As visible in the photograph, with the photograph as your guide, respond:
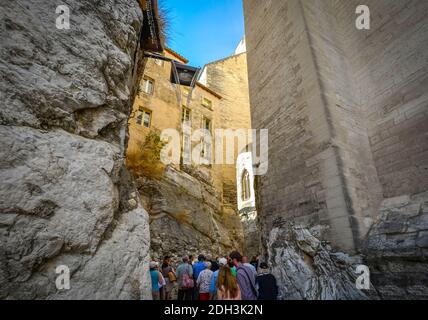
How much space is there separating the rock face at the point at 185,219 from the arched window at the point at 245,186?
2.39 metres

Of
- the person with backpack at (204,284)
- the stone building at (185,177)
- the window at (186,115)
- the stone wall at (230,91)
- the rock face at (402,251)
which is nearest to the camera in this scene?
the rock face at (402,251)

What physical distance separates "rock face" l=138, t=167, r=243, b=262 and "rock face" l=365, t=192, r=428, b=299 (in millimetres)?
7369

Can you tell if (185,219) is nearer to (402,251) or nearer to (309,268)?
(309,268)

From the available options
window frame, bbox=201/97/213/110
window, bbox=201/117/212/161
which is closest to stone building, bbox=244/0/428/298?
window, bbox=201/117/212/161

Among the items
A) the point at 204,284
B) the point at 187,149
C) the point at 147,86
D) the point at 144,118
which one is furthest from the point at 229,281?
the point at 147,86

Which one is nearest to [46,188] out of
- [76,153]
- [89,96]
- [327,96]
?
[76,153]

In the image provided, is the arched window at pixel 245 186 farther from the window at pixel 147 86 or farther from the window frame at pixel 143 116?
the window at pixel 147 86

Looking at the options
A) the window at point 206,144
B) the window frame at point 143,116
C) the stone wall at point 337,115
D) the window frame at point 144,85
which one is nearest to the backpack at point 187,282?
the stone wall at point 337,115

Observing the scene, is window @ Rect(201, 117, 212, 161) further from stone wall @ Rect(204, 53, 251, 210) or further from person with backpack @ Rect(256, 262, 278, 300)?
person with backpack @ Rect(256, 262, 278, 300)

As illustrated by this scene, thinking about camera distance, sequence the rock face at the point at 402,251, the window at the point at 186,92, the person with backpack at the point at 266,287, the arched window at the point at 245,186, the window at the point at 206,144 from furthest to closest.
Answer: the arched window at the point at 245,186, the window at the point at 186,92, the window at the point at 206,144, the person with backpack at the point at 266,287, the rock face at the point at 402,251

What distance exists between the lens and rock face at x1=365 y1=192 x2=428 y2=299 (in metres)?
3.35

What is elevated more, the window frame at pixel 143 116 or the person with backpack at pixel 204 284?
A: the window frame at pixel 143 116

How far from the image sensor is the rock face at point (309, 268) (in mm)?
3869

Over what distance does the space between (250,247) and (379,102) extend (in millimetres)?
10139
